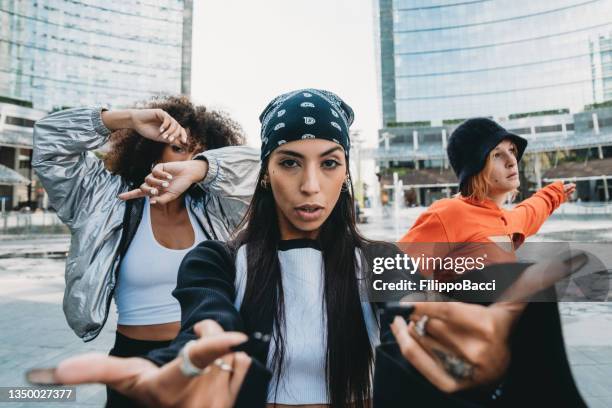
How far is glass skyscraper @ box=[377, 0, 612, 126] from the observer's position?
2029 inches

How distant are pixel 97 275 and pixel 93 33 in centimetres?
6642

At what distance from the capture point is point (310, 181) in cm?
109

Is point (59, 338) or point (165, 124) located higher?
point (165, 124)

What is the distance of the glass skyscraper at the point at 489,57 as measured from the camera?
5153 cm

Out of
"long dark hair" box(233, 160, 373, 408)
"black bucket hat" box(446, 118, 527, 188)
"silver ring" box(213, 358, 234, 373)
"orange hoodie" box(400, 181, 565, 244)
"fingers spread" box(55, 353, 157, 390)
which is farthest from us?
"black bucket hat" box(446, 118, 527, 188)

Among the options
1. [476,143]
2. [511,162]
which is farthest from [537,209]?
[476,143]

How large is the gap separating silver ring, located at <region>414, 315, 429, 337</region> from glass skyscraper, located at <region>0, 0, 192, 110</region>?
57814 mm

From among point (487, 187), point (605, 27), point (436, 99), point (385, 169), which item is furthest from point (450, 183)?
point (487, 187)

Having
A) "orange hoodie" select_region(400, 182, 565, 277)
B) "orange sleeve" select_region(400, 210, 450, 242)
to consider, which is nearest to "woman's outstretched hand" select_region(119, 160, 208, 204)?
"orange hoodie" select_region(400, 182, 565, 277)

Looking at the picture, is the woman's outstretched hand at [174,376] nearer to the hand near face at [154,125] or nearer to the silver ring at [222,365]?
the silver ring at [222,365]

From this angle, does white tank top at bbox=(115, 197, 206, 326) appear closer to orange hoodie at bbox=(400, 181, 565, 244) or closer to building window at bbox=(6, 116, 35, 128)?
orange hoodie at bbox=(400, 181, 565, 244)

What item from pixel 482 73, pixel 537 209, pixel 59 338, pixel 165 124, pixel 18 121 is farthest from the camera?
pixel 482 73

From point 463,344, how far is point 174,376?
47cm

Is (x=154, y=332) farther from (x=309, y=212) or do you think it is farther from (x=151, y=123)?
(x=309, y=212)
